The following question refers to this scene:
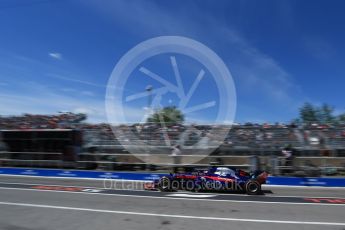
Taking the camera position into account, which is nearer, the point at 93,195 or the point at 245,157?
the point at 93,195

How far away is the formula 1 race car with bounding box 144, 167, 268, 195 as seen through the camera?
49.6 ft

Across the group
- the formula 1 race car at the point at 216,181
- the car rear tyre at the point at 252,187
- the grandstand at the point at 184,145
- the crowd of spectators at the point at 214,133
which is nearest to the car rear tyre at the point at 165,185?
the formula 1 race car at the point at 216,181

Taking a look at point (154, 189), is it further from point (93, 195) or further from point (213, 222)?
point (213, 222)

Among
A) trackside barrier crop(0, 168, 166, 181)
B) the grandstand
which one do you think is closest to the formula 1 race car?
trackside barrier crop(0, 168, 166, 181)

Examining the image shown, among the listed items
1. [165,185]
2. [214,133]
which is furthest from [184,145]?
[165,185]

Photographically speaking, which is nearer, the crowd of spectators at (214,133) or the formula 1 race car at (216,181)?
the formula 1 race car at (216,181)

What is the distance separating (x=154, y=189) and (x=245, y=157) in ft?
21.6

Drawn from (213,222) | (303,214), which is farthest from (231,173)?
(213,222)

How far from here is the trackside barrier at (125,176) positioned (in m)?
18.0

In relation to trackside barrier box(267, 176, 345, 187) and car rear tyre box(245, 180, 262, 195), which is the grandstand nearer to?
trackside barrier box(267, 176, 345, 187)

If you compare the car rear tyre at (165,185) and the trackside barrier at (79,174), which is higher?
the trackside barrier at (79,174)

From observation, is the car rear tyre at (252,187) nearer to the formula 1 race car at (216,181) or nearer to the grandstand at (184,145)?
the formula 1 race car at (216,181)

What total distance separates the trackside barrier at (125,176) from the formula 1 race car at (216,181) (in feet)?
11.8

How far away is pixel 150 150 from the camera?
23.3 m
